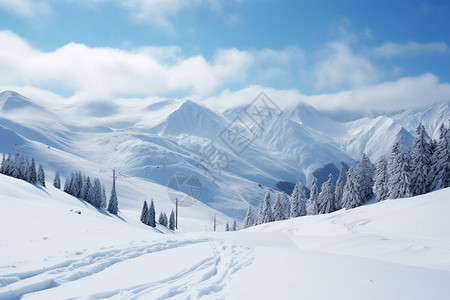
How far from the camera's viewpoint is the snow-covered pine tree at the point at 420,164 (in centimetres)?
3309

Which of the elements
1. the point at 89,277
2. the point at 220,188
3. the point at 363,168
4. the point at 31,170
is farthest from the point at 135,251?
the point at 220,188

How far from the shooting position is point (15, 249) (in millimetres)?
9008

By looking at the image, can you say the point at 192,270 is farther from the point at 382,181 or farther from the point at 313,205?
the point at 313,205

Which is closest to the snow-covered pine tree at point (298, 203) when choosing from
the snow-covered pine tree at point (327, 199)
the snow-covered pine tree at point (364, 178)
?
the snow-covered pine tree at point (327, 199)

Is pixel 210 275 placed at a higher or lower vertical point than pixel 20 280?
higher

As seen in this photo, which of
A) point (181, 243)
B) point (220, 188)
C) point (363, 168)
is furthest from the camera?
point (220, 188)

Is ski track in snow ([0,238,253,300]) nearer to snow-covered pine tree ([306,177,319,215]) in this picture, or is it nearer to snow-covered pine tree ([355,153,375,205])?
snow-covered pine tree ([355,153,375,205])

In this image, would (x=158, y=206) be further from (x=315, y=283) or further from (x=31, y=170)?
Answer: (x=315, y=283)

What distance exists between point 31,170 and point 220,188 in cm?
12725

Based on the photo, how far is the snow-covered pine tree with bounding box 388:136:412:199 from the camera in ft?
109

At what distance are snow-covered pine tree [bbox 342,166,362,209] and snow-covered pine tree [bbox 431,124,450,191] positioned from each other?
10.3 m

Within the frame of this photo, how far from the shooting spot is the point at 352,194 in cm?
4084

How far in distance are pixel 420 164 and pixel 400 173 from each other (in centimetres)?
254

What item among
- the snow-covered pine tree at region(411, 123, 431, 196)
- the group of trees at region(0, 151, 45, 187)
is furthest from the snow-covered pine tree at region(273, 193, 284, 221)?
the group of trees at region(0, 151, 45, 187)
